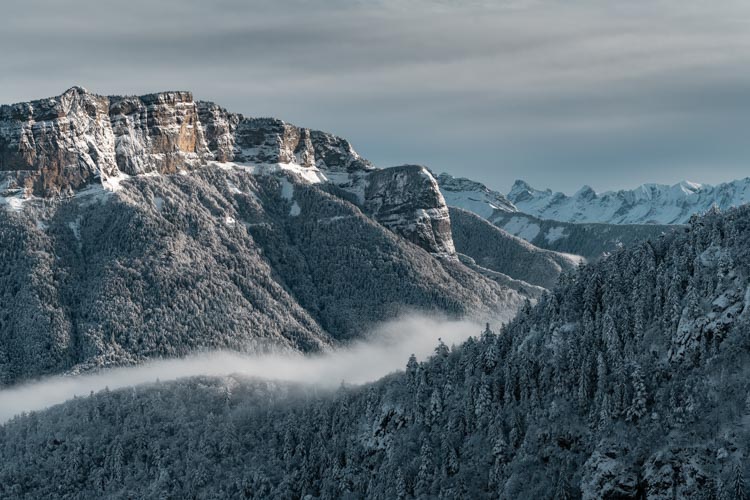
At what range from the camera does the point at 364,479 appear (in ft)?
653

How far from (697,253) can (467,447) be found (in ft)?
197

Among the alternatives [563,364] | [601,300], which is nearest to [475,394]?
[563,364]

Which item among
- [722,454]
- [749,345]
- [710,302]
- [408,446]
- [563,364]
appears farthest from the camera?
[408,446]

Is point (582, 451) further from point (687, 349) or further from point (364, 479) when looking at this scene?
point (364, 479)

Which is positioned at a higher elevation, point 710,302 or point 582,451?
point 710,302

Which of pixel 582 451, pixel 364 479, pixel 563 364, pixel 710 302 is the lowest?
pixel 364 479

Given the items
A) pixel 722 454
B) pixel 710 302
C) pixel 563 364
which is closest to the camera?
pixel 722 454

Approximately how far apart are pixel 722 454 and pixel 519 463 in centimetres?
3951

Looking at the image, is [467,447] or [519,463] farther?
[467,447]

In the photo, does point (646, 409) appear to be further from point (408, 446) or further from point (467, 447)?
point (408, 446)

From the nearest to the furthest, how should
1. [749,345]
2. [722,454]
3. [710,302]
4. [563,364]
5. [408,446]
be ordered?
[722,454]
[749,345]
[710,302]
[563,364]
[408,446]

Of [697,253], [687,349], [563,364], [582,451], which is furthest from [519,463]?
[697,253]

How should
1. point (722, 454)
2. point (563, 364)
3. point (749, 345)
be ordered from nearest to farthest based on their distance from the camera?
point (722, 454) → point (749, 345) → point (563, 364)

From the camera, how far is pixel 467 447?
18262 centimetres
